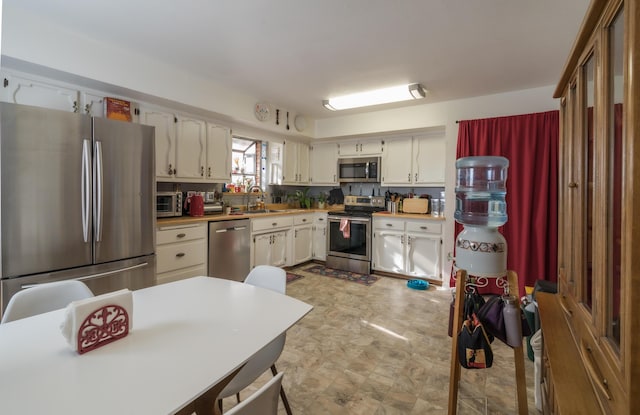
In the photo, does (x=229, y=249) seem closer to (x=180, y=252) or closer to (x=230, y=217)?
(x=230, y=217)

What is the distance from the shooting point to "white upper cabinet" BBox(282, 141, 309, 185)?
4.84m

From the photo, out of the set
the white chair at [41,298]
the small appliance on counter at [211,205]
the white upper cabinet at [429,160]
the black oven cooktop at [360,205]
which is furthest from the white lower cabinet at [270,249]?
the white chair at [41,298]

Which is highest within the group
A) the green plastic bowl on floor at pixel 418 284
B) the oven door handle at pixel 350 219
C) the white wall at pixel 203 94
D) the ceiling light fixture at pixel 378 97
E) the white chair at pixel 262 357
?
the ceiling light fixture at pixel 378 97

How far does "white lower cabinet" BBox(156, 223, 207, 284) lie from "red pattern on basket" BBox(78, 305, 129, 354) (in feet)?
6.56

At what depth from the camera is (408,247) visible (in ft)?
13.6

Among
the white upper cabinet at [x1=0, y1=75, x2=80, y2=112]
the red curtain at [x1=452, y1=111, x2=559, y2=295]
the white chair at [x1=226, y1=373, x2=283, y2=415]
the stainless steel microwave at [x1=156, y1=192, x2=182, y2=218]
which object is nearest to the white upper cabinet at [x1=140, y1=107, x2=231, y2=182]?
the stainless steel microwave at [x1=156, y1=192, x2=182, y2=218]

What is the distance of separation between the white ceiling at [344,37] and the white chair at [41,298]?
1.86 meters

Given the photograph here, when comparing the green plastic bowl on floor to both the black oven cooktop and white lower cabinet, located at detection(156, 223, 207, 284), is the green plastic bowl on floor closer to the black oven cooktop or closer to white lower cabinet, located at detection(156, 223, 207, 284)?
the black oven cooktop

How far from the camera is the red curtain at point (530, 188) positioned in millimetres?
3225

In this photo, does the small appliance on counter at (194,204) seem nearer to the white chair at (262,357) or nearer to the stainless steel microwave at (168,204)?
the stainless steel microwave at (168,204)

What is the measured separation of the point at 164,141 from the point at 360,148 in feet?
9.69

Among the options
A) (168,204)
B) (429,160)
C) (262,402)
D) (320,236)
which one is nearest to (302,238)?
(320,236)

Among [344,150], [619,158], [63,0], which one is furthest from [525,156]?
[63,0]

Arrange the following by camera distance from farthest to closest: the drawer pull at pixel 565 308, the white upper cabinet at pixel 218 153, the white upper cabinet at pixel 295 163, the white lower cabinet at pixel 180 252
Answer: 1. the white upper cabinet at pixel 295 163
2. the white upper cabinet at pixel 218 153
3. the white lower cabinet at pixel 180 252
4. the drawer pull at pixel 565 308
